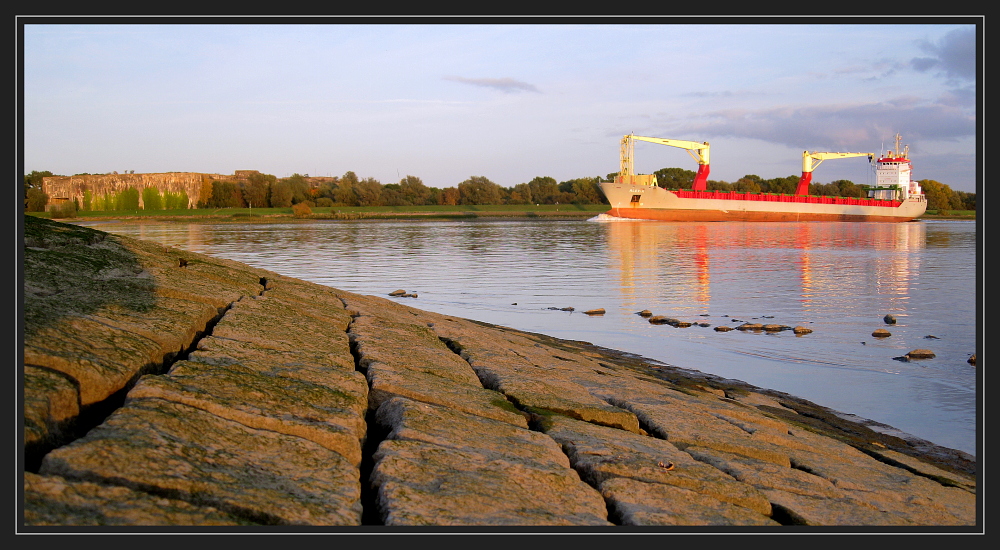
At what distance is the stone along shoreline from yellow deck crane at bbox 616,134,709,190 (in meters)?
59.3

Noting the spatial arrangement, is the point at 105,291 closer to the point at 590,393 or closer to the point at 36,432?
the point at 36,432

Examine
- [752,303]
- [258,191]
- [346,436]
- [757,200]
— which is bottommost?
[752,303]

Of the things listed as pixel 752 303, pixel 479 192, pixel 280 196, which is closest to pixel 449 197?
pixel 479 192

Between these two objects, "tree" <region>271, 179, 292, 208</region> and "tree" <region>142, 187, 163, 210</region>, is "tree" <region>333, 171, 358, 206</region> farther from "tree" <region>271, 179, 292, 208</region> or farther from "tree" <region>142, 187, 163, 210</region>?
"tree" <region>142, 187, 163, 210</region>

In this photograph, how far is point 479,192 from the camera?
9625 centimetres

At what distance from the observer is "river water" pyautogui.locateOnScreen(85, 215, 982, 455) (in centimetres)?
741

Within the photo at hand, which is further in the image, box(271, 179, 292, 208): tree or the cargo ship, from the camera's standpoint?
box(271, 179, 292, 208): tree

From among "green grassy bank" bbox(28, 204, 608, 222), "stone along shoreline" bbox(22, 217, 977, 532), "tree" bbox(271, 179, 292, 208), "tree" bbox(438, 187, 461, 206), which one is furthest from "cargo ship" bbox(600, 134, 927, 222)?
"stone along shoreline" bbox(22, 217, 977, 532)

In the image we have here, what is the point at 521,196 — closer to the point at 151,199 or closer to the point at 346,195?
the point at 346,195

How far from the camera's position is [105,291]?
3.74 metres

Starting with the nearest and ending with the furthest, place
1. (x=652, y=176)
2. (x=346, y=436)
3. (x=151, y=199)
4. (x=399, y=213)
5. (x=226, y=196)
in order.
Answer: (x=346, y=436) < (x=652, y=176) < (x=151, y=199) < (x=399, y=213) < (x=226, y=196)

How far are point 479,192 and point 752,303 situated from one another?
83.4 meters
